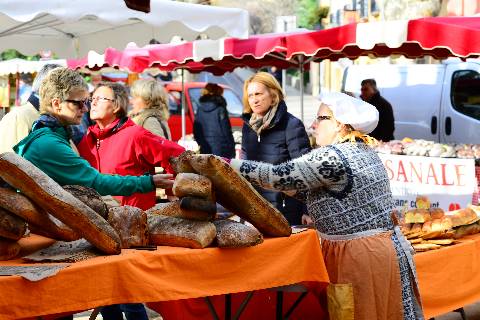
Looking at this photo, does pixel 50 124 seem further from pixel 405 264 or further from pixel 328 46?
pixel 328 46

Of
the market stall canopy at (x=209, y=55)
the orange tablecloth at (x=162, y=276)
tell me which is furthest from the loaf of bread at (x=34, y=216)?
the market stall canopy at (x=209, y=55)

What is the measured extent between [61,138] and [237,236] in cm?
92

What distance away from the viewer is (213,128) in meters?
12.9

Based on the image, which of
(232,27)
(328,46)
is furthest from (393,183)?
(232,27)

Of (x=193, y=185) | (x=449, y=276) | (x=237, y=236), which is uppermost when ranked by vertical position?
(x=193, y=185)

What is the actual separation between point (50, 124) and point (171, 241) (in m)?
0.77

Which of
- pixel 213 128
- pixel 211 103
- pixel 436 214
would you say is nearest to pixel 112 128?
pixel 436 214

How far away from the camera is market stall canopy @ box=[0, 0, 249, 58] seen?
685 centimetres

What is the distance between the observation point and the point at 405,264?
4445mm

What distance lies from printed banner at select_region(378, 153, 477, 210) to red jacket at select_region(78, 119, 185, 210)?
3.85m

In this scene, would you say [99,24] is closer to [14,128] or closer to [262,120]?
[14,128]

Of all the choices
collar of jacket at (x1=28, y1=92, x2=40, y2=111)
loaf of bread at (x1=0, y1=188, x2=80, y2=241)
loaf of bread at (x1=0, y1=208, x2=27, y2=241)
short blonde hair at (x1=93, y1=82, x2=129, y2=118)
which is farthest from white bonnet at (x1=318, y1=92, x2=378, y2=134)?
collar of jacket at (x1=28, y1=92, x2=40, y2=111)

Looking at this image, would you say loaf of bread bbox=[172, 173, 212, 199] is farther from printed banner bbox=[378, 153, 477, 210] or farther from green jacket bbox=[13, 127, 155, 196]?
printed banner bbox=[378, 153, 477, 210]

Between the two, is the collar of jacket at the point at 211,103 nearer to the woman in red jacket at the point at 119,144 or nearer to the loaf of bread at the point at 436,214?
the loaf of bread at the point at 436,214
